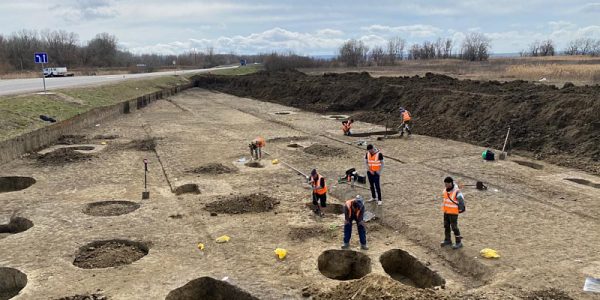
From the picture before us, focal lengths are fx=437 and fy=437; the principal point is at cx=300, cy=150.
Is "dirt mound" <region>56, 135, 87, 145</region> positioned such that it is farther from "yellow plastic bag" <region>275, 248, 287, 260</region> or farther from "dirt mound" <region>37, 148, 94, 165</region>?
"yellow plastic bag" <region>275, 248, 287, 260</region>

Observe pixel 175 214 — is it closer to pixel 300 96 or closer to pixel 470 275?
pixel 470 275

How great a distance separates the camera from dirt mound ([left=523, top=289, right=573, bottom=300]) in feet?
24.2

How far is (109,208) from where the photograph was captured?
1211 centimetres

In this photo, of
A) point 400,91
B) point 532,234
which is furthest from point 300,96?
point 532,234

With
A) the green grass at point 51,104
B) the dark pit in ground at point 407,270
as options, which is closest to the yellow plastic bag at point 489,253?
the dark pit in ground at point 407,270

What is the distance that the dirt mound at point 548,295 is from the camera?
7375 mm

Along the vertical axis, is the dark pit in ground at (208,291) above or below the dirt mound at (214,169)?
below

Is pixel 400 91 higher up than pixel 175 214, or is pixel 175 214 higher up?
pixel 400 91

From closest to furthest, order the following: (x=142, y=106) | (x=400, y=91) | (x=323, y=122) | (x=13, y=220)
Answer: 1. (x=13, y=220)
2. (x=323, y=122)
3. (x=400, y=91)
4. (x=142, y=106)

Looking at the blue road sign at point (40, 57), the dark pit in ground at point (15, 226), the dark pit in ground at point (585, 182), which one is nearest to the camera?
the dark pit in ground at point (15, 226)

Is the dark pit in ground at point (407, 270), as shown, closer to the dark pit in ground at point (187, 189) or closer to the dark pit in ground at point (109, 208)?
the dark pit in ground at point (187, 189)

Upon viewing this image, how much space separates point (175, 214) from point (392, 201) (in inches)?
238

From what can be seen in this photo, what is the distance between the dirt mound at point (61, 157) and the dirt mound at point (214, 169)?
517 cm

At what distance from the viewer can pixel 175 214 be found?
11516 mm
